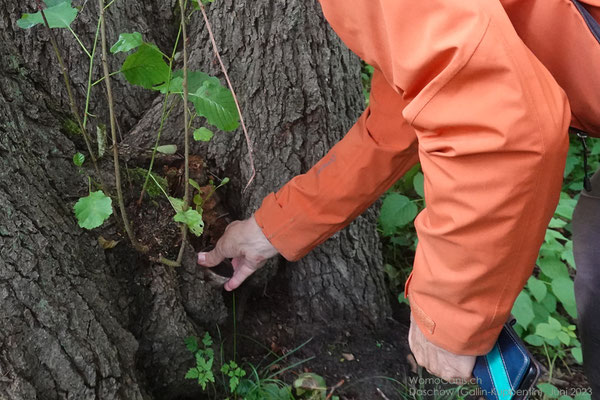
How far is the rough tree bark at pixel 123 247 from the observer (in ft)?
4.09

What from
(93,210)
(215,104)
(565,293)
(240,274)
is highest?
(215,104)

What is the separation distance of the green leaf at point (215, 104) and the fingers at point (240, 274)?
2.06ft

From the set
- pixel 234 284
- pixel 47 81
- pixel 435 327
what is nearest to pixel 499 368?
pixel 435 327

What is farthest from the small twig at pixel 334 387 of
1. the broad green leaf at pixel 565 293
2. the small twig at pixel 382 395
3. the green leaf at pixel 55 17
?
the green leaf at pixel 55 17

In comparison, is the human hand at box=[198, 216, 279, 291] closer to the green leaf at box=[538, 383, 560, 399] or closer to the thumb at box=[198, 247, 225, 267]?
the thumb at box=[198, 247, 225, 267]

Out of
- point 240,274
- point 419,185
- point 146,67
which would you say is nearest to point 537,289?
point 419,185

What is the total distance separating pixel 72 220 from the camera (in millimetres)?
1423

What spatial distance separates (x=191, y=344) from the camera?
5.59 feet

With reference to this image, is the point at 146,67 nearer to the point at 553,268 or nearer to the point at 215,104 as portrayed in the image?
the point at 215,104

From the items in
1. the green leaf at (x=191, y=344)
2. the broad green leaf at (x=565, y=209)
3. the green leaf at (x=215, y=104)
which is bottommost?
the broad green leaf at (x=565, y=209)

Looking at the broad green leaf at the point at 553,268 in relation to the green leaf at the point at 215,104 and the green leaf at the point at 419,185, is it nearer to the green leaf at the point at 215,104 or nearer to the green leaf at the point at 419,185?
the green leaf at the point at 419,185

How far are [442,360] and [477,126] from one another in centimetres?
65

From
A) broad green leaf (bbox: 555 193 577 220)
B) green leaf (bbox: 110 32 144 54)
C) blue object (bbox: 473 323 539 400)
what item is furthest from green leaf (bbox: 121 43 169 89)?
broad green leaf (bbox: 555 193 577 220)

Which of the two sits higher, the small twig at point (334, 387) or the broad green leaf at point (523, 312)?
the broad green leaf at point (523, 312)
